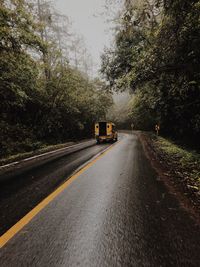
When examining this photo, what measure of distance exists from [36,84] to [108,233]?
14.3 m

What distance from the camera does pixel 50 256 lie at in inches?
94.0

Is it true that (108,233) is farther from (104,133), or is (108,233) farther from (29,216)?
(104,133)

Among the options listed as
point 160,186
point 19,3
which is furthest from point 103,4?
point 160,186

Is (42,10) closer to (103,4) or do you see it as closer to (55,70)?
(55,70)

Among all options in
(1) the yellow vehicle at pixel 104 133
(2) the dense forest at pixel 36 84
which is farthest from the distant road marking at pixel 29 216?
(1) the yellow vehicle at pixel 104 133

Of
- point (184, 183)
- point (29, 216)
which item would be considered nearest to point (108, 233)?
point (29, 216)

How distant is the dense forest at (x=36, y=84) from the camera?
372 inches

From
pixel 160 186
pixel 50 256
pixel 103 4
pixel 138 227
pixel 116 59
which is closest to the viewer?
pixel 50 256

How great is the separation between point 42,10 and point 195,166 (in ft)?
78.0

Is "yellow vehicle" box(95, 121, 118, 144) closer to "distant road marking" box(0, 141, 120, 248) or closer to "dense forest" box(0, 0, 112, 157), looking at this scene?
"dense forest" box(0, 0, 112, 157)

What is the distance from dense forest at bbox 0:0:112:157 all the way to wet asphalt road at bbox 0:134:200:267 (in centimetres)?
804

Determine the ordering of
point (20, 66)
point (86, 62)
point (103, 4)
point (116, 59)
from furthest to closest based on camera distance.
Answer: point (86, 62) → point (116, 59) → point (20, 66) → point (103, 4)

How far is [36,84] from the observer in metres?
15.1

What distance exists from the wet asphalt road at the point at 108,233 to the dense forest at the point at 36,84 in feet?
26.4
